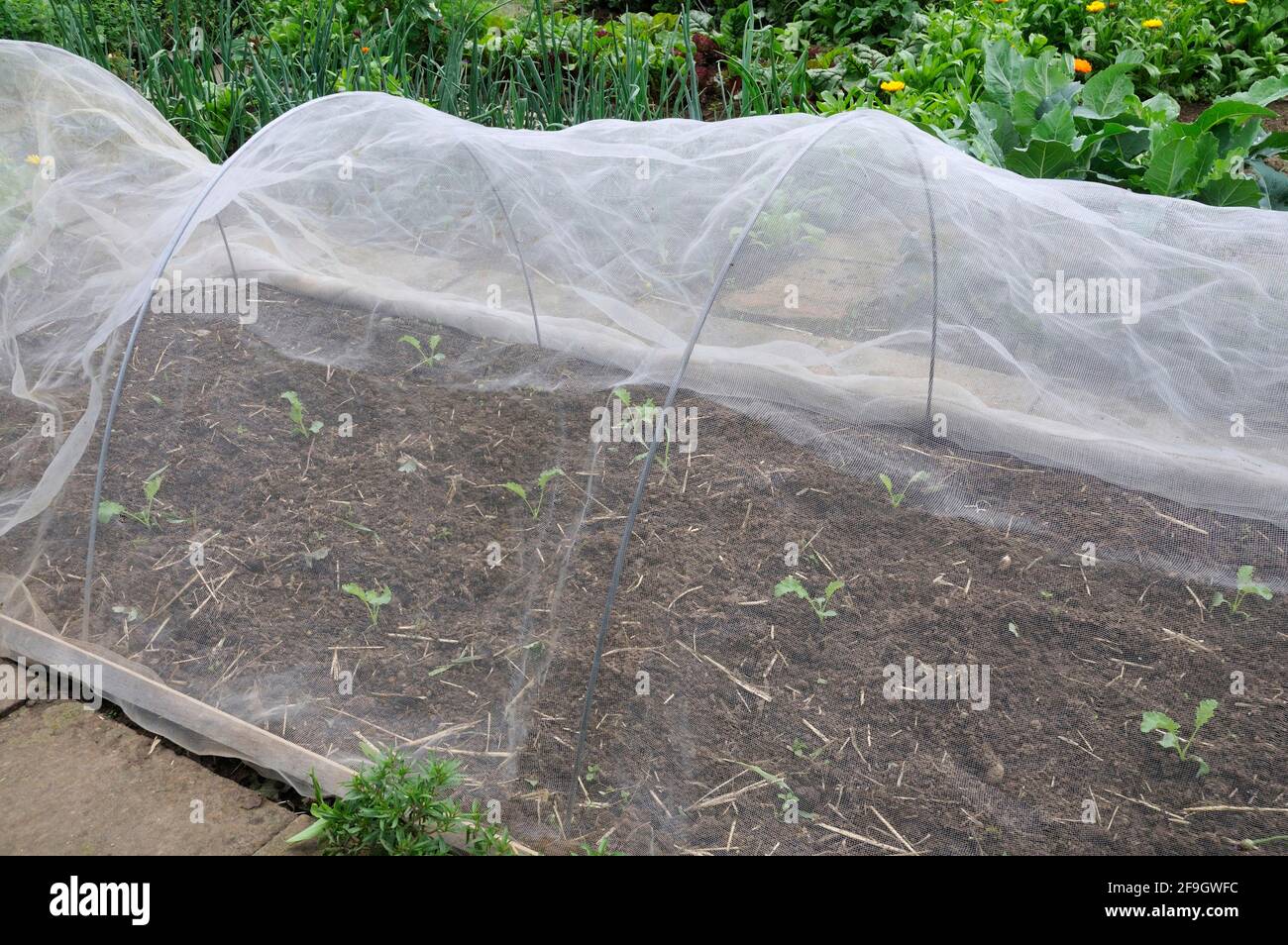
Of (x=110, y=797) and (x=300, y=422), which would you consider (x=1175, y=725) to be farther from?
(x=110, y=797)

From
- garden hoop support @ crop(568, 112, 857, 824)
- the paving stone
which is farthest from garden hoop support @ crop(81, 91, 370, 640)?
garden hoop support @ crop(568, 112, 857, 824)

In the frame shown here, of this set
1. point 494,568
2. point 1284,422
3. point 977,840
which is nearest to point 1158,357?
point 1284,422

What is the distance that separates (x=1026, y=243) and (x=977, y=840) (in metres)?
1.35

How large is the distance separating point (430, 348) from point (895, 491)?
135 cm

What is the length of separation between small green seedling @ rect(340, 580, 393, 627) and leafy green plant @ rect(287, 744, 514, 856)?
0.46 metres

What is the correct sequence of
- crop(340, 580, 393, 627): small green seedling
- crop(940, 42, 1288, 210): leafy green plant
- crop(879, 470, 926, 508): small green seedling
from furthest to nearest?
crop(940, 42, 1288, 210): leafy green plant < crop(340, 580, 393, 627): small green seedling < crop(879, 470, 926, 508): small green seedling

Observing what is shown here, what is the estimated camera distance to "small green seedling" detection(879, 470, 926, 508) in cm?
250

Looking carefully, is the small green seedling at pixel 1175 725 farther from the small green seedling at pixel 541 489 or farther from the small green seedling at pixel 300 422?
the small green seedling at pixel 300 422

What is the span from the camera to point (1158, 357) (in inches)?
93.0

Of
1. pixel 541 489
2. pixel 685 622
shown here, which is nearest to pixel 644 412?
pixel 541 489

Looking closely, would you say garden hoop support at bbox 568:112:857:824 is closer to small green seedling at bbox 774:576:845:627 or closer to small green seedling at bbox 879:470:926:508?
small green seedling at bbox 774:576:845:627

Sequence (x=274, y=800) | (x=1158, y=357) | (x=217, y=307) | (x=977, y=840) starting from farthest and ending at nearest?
1. (x=217, y=307)
2. (x=274, y=800)
3. (x=1158, y=357)
4. (x=977, y=840)

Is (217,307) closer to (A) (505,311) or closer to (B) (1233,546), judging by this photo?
(A) (505,311)

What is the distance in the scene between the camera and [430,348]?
9.77 ft
